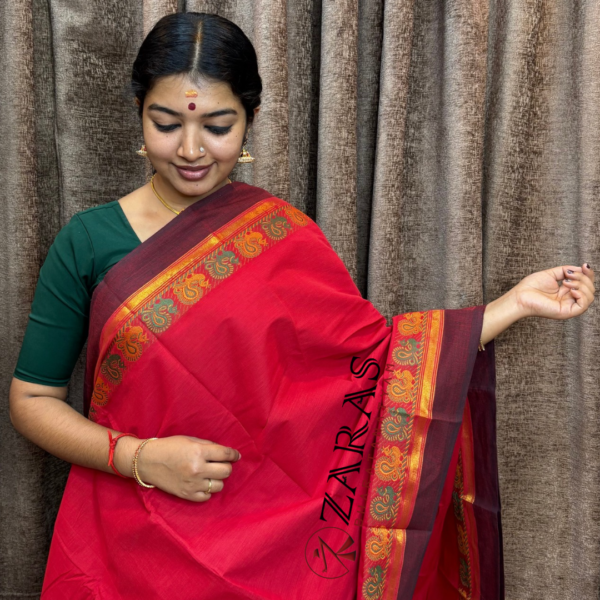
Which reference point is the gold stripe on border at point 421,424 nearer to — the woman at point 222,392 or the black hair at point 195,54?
Answer: the woman at point 222,392

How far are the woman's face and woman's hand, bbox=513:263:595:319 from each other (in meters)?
0.61

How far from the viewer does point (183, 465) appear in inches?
40.4

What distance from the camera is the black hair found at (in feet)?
3.45

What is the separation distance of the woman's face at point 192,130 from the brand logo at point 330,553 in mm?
626

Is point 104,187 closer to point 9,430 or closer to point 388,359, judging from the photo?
point 9,430

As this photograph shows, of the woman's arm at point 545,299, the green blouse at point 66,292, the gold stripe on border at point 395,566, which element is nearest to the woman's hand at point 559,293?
the woman's arm at point 545,299

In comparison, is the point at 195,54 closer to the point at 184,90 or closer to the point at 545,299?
the point at 184,90

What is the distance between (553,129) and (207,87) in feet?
3.53

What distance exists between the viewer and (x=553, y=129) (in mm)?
1734

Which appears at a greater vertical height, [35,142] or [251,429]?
[35,142]

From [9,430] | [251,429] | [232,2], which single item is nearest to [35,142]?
[232,2]

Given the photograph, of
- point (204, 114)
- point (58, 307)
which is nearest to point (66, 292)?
point (58, 307)

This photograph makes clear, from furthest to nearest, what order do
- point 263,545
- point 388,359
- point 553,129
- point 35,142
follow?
point 553,129, point 35,142, point 388,359, point 263,545

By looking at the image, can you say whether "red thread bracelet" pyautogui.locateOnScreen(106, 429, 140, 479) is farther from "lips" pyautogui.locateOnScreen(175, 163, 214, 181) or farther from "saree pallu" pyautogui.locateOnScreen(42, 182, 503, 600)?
"lips" pyautogui.locateOnScreen(175, 163, 214, 181)
